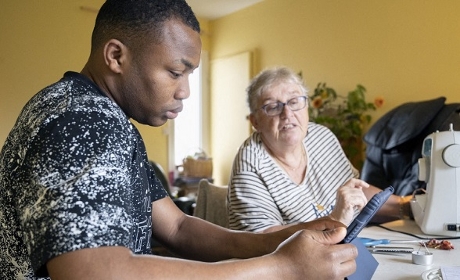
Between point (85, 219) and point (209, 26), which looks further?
point (209, 26)

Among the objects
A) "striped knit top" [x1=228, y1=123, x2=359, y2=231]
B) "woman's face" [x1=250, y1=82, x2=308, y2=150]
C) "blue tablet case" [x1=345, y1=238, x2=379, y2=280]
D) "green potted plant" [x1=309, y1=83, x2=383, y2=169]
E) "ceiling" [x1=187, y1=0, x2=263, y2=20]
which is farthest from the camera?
"ceiling" [x1=187, y1=0, x2=263, y2=20]

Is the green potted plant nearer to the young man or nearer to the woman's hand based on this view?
the woman's hand

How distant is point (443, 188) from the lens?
143cm

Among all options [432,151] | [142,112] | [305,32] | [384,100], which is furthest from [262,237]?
[305,32]

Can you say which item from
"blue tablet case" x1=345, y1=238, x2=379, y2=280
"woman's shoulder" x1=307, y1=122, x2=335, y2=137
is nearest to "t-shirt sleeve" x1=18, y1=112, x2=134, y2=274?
"blue tablet case" x1=345, y1=238, x2=379, y2=280

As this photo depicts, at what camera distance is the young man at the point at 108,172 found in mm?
594

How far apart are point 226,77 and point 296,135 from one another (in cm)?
366

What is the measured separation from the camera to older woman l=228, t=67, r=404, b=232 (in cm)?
154

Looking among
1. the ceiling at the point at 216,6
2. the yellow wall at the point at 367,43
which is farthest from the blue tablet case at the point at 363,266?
the ceiling at the point at 216,6

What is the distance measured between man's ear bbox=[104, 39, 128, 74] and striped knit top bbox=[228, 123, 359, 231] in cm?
82

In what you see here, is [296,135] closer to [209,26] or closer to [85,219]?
[85,219]

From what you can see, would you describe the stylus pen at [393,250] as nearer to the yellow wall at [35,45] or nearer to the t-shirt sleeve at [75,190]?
the t-shirt sleeve at [75,190]

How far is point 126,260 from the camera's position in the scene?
2.00ft

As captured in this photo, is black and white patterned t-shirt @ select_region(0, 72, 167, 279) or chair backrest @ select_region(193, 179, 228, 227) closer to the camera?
black and white patterned t-shirt @ select_region(0, 72, 167, 279)
